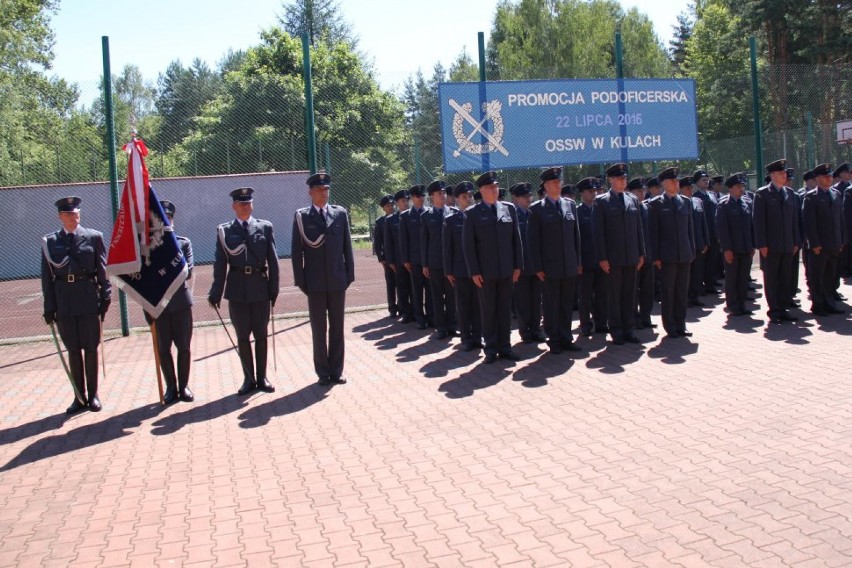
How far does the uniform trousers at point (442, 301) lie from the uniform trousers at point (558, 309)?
1812mm

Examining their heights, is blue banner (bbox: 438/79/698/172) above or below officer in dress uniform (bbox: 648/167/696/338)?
above

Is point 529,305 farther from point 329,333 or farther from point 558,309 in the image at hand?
point 329,333

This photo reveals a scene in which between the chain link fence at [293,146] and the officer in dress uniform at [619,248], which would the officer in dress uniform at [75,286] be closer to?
the officer in dress uniform at [619,248]

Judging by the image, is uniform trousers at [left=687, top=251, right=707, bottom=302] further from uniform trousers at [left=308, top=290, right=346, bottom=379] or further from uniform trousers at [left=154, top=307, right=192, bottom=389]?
uniform trousers at [left=154, top=307, right=192, bottom=389]

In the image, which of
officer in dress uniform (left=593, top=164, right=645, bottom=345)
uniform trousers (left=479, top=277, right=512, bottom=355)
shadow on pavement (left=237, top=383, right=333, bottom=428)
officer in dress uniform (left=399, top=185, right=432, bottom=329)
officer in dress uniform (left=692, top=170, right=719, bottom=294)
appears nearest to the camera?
shadow on pavement (left=237, top=383, right=333, bottom=428)

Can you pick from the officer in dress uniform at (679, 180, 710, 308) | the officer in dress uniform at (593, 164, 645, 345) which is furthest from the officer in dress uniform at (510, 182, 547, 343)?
the officer in dress uniform at (679, 180, 710, 308)

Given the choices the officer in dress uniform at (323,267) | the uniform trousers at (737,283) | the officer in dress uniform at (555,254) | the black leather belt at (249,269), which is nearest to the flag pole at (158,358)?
the black leather belt at (249,269)

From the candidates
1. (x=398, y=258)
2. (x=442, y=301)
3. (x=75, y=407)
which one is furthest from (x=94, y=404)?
(x=398, y=258)

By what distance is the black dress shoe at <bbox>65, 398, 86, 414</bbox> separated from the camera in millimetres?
7617

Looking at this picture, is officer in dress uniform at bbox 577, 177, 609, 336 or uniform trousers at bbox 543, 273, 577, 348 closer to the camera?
uniform trousers at bbox 543, 273, 577, 348

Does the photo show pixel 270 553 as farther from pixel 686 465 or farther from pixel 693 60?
pixel 693 60

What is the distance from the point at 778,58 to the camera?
34.5 meters

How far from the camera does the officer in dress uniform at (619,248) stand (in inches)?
367

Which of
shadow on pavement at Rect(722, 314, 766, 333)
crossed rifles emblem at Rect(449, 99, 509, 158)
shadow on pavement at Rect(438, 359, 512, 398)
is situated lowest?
shadow on pavement at Rect(438, 359, 512, 398)
